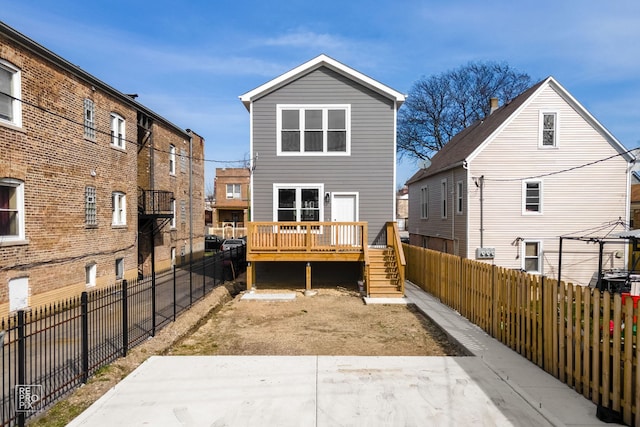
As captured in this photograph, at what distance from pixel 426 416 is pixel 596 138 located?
17.7 meters

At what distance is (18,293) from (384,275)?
10.5 meters

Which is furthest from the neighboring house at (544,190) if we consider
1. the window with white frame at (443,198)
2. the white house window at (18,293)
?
the white house window at (18,293)

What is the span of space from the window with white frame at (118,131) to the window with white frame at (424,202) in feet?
56.0

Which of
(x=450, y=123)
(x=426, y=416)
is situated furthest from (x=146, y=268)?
(x=450, y=123)

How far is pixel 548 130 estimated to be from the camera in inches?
697

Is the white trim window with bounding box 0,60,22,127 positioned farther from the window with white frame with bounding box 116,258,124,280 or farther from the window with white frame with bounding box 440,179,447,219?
the window with white frame with bounding box 440,179,447,219

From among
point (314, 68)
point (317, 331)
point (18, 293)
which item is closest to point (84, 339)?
point (317, 331)

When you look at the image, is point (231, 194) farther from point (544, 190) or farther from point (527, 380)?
point (527, 380)

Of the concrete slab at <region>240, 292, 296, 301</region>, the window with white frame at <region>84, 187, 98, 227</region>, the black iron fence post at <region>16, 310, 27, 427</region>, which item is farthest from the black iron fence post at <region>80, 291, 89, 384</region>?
the window with white frame at <region>84, 187, 98, 227</region>

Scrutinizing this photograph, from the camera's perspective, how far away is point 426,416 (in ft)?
15.7

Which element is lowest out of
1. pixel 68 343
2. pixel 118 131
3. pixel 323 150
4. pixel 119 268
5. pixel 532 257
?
pixel 119 268

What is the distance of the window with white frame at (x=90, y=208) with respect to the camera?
13.6 meters

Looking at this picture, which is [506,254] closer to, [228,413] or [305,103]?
[305,103]

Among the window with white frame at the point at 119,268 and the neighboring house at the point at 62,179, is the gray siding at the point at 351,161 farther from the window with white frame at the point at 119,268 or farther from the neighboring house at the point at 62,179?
the window with white frame at the point at 119,268
